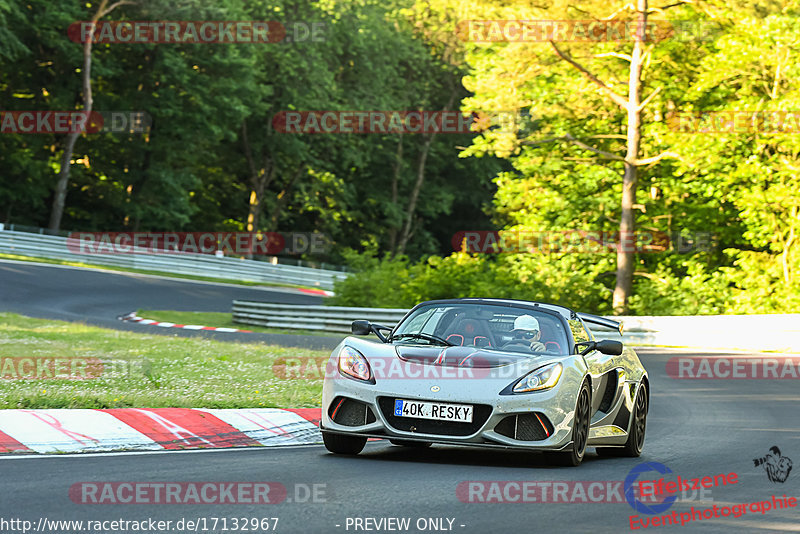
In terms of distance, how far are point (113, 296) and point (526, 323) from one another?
1082 inches

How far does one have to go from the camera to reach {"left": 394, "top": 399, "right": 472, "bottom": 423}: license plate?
8.55 m

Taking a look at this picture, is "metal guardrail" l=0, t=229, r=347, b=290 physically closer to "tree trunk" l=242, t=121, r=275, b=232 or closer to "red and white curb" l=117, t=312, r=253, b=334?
"tree trunk" l=242, t=121, r=275, b=232

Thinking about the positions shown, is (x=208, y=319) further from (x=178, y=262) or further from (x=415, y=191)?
(x=415, y=191)

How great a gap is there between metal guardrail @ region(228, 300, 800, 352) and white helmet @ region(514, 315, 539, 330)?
50.9ft

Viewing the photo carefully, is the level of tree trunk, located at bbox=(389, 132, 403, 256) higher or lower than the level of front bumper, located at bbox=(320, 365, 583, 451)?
higher

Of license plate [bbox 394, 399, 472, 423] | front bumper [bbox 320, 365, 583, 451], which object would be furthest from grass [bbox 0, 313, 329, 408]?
license plate [bbox 394, 399, 472, 423]

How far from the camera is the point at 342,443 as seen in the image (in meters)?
9.20

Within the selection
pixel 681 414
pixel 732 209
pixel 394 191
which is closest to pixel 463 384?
pixel 681 414

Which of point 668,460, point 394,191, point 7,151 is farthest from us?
point 394,191

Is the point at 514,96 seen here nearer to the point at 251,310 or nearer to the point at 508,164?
the point at 251,310

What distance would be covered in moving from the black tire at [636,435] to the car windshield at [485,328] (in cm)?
126

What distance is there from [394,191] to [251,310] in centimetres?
3882

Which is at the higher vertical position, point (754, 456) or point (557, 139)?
point (557, 139)

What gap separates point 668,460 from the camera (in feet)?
32.1
